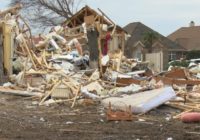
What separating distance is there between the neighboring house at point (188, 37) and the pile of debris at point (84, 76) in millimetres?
54435

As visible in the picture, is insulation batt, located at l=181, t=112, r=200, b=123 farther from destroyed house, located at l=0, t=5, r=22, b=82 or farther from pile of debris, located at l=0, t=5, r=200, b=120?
destroyed house, located at l=0, t=5, r=22, b=82

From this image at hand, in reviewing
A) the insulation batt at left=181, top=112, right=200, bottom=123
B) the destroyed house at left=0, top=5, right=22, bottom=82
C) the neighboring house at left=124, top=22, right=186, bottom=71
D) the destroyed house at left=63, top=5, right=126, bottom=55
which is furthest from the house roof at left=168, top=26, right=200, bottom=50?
the insulation batt at left=181, top=112, right=200, bottom=123

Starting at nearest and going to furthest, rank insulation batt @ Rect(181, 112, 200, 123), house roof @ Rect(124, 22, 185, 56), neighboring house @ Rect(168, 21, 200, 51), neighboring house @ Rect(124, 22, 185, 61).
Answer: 1. insulation batt @ Rect(181, 112, 200, 123)
2. neighboring house @ Rect(124, 22, 185, 61)
3. house roof @ Rect(124, 22, 185, 56)
4. neighboring house @ Rect(168, 21, 200, 51)

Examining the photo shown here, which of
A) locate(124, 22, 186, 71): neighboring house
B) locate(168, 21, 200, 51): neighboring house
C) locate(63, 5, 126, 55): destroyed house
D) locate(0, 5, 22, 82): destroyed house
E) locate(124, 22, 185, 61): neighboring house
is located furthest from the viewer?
locate(168, 21, 200, 51): neighboring house

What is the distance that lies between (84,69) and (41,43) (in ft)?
13.3

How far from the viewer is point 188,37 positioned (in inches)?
3327

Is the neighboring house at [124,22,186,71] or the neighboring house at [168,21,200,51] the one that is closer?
the neighboring house at [124,22,186,71]

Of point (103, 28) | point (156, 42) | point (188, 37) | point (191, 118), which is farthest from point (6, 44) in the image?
point (188, 37)

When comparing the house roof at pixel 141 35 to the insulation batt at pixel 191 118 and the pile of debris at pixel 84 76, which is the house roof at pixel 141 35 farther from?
the insulation batt at pixel 191 118

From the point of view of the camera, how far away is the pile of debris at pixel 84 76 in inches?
564

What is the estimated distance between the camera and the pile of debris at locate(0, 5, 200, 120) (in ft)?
47.0

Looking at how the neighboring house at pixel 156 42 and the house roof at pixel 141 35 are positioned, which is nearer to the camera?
the neighboring house at pixel 156 42

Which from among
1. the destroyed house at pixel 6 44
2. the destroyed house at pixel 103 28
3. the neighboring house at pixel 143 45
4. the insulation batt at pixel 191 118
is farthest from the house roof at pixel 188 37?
the insulation batt at pixel 191 118

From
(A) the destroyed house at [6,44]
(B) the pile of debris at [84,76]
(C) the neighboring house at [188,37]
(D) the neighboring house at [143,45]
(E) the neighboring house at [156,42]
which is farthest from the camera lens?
(C) the neighboring house at [188,37]
